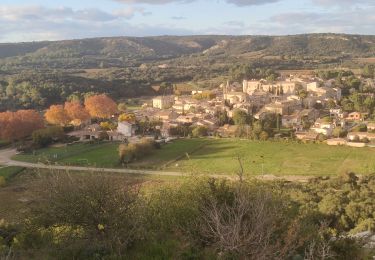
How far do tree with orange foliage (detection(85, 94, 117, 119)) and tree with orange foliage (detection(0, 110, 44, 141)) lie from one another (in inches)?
288

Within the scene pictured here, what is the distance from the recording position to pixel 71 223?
9609mm

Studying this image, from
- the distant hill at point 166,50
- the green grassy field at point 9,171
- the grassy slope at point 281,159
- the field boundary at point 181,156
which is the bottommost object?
the green grassy field at point 9,171

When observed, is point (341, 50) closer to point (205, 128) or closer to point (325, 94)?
point (325, 94)

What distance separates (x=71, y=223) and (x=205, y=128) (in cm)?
3179

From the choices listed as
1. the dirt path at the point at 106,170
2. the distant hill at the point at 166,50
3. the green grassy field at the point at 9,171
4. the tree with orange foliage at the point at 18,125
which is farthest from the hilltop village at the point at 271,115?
the distant hill at the point at 166,50

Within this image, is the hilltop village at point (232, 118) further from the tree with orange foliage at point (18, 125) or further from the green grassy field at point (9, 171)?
the green grassy field at point (9, 171)

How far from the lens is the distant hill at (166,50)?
4589 inches

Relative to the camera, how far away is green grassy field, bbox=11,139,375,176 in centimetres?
2920

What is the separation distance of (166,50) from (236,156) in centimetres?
13375

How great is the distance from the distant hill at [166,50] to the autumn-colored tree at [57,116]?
6152 cm

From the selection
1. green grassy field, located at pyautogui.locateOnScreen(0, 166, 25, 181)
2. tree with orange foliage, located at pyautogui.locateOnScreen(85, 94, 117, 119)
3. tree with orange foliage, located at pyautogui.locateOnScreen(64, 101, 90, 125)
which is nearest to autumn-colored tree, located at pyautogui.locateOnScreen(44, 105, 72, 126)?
tree with orange foliage, located at pyautogui.locateOnScreen(64, 101, 90, 125)

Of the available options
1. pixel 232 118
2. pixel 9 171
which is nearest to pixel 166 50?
pixel 232 118

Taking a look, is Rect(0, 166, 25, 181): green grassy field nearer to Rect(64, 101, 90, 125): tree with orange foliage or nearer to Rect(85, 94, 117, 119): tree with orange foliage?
Rect(64, 101, 90, 125): tree with orange foliage

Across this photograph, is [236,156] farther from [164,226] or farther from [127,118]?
[164,226]
